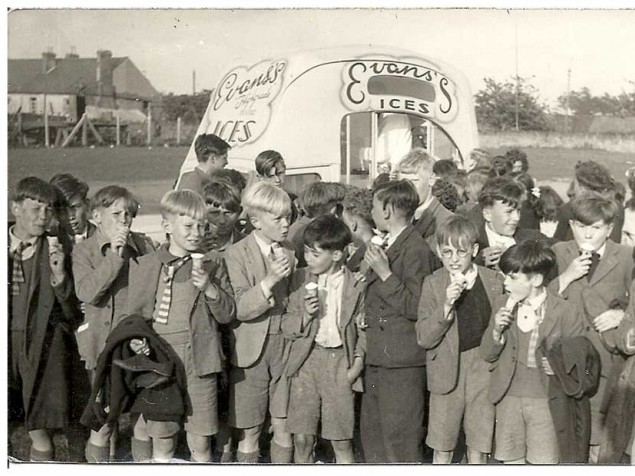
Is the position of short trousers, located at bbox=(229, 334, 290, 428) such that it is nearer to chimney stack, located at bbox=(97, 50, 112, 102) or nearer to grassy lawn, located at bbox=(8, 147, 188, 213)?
grassy lawn, located at bbox=(8, 147, 188, 213)

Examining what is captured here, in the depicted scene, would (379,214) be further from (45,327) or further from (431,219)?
(45,327)

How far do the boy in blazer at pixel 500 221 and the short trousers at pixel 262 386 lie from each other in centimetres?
105

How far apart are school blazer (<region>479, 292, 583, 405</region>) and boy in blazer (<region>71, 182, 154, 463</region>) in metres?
1.62

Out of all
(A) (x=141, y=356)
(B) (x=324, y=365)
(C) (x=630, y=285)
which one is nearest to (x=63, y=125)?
(A) (x=141, y=356)

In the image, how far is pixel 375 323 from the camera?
3.71 metres

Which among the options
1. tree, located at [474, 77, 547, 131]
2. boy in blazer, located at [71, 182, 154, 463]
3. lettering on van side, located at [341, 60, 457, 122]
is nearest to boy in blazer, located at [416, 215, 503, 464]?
boy in blazer, located at [71, 182, 154, 463]

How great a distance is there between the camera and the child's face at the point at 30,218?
12.5 ft

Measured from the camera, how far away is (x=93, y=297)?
3.71m

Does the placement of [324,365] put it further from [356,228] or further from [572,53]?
[572,53]

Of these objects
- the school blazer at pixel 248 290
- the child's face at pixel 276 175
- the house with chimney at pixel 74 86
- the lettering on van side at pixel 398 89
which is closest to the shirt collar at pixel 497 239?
the school blazer at pixel 248 290

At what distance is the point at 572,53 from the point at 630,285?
124 centimetres

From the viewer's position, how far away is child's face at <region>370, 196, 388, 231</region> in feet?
12.3

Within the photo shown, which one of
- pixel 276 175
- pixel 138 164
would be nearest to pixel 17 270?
pixel 276 175

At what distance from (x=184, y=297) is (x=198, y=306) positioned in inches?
2.9
